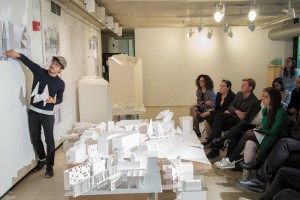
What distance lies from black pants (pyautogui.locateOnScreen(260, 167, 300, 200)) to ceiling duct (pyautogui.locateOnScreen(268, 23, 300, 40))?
608 cm

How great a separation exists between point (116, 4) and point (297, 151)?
17.1 ft

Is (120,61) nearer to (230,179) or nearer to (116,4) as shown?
(116,4)

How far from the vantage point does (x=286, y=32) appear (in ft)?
27.4

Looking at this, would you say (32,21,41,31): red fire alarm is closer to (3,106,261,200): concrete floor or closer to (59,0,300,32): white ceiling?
(59,0,300,32): white ceiling

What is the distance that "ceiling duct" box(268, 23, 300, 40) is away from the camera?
7829 mm

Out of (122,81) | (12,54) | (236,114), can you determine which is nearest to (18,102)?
(12,54)

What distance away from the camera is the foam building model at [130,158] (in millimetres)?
1975

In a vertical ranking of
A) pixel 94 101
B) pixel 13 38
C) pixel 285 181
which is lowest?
pixel 285 181

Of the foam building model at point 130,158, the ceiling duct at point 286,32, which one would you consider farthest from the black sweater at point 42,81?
the ceiling duct at point 286,32

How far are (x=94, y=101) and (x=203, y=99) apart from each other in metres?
2.17

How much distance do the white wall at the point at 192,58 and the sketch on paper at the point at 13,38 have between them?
6384mm

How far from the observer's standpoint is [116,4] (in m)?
7.01

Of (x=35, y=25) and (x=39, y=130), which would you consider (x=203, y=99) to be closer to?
(x=39, y=130)

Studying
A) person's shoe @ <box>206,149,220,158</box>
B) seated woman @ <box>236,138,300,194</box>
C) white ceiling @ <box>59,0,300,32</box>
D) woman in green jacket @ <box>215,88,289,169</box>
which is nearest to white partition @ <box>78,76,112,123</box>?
white ceiling @ <box>59,0,300,32</box>
